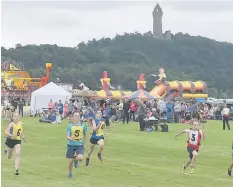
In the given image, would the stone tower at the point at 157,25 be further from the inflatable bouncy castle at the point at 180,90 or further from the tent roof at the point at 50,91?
the tent roof at the point at 50,91

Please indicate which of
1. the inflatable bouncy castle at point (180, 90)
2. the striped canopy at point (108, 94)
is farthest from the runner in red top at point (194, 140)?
the inflatable bouncy castle at point (180, 90)

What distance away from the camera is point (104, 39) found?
176875 millimetres

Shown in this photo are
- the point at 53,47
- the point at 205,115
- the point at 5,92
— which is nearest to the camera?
the point at 205,115

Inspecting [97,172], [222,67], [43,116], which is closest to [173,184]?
[97,172]

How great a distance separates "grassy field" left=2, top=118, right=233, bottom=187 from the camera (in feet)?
45.6

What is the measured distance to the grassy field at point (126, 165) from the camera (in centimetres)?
1391

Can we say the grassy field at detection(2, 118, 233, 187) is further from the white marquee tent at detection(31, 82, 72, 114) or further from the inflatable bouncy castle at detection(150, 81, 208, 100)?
the inflatable bouncy castle at detection(150, 81, 208, 100)

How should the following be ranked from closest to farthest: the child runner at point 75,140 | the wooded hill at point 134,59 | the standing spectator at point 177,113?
1. the child runner at point 75,140
2. the standing spectator at point 177,113
3. the wooded hill at point 134,59

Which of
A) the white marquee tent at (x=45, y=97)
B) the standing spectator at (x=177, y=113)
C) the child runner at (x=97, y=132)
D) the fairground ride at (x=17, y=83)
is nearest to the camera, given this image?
the child runner at (x=97, y=132)

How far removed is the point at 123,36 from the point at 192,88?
113115 millimetres

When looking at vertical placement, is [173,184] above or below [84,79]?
below

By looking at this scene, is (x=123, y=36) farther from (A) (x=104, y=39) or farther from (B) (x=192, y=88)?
(B) (x=192, y=88)

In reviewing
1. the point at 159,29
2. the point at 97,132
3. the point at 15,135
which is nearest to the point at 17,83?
the point at 97,132

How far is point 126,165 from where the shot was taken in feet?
55.8
